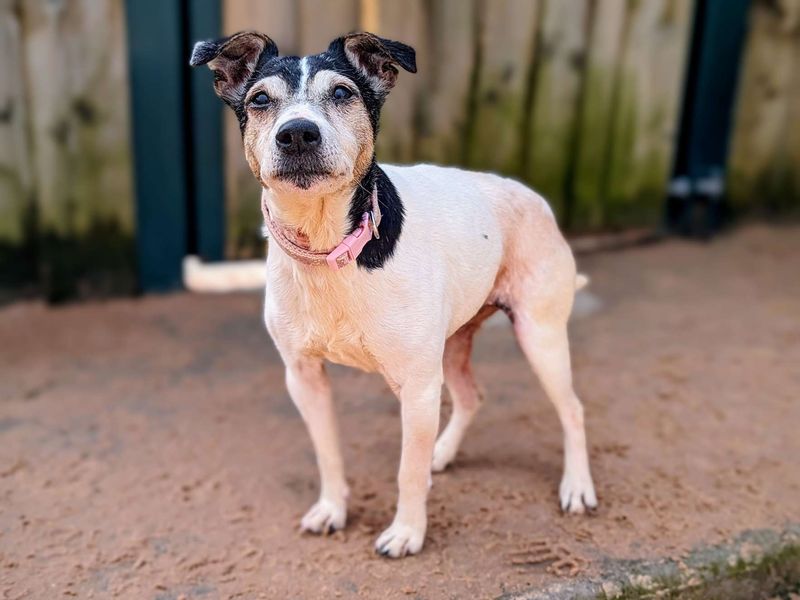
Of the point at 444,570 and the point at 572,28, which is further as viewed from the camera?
the point at 572,28

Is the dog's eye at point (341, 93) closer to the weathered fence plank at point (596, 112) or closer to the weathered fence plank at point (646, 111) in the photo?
the weathered fence plank at point (596, 112)

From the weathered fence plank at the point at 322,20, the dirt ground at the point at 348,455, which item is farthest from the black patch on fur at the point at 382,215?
the weathered fence plank at the point at 322,20

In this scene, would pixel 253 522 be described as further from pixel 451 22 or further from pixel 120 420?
pixel 451 22

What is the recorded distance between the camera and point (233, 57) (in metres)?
2.88

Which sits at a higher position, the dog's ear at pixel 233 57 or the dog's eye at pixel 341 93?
the dog's ear at pixel 233 57

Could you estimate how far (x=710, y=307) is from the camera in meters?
5.59

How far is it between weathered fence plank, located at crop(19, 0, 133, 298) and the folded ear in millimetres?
2595

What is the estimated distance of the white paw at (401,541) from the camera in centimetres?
322

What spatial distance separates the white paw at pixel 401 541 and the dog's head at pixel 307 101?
49.1 inches

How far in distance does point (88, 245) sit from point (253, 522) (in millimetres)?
2491

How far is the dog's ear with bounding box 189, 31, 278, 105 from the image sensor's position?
2.78 meters

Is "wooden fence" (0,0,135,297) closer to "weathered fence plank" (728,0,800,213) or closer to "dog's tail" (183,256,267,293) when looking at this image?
"dog's tail" (183,256,267,293)

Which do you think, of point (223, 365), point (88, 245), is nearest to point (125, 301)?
point (88, 245)

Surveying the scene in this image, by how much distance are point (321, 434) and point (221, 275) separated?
2.54 meters
